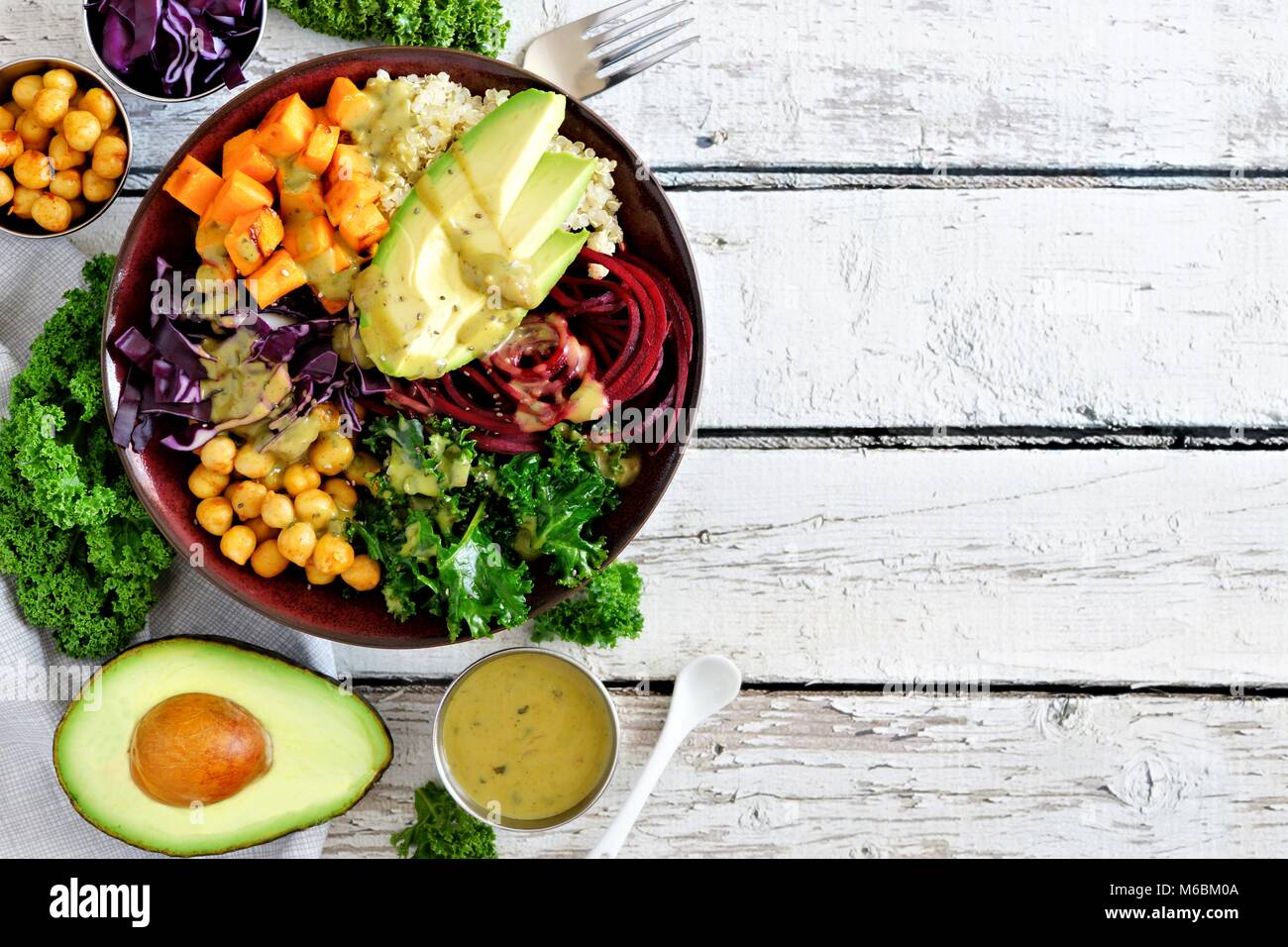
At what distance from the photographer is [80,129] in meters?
2.56

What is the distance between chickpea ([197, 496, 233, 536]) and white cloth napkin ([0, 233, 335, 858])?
259mm

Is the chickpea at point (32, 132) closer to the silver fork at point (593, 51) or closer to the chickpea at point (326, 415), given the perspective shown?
the chickpea at point (326, 415)

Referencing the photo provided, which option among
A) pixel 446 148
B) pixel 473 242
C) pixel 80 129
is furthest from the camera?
pixel 80 129

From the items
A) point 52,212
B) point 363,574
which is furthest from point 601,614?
point 52,212

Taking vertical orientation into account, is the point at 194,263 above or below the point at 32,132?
below

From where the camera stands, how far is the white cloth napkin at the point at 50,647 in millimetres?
2689

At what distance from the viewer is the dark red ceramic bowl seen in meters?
2.43

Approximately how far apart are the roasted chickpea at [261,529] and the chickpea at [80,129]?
36.9 inches

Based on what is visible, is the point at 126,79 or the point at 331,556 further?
the point at 126,79

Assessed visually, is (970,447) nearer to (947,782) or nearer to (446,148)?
(947,782)

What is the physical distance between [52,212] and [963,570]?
2356 mm

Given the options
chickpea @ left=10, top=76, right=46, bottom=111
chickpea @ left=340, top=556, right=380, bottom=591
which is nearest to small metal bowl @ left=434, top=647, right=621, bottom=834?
chickpea @ left=340, top=556, right=380, bottom=591

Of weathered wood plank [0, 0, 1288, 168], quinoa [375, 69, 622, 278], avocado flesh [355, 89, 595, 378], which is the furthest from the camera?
weathered wood plank [0, 0, 1288, 168]

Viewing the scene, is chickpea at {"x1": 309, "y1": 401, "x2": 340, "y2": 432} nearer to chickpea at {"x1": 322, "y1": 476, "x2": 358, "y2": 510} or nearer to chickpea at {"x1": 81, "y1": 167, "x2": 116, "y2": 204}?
chickpea at {"x1": 322, "y1": 476, "x2": 358, "y2": 510}
